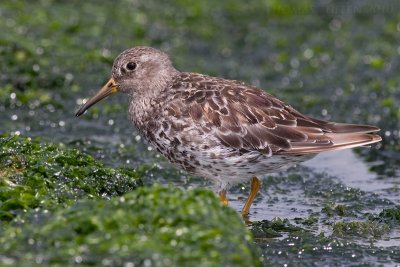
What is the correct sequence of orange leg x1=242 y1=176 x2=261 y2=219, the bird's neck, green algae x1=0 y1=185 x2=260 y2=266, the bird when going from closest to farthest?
green algae x1=0 y1=185 x2=260 y2=266
the bird
the bird's neck
orange leg x1=242 y1=176 x2=261 y2=219

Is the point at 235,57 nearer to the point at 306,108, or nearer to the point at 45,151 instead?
the point at 306,108

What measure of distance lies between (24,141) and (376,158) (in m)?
4.82

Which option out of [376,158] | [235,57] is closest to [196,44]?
[235,57]

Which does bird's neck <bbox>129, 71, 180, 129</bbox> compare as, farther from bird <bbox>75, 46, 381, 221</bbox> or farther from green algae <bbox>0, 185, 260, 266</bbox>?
green algae <bbox>0, 185, 260, 266</bbox>

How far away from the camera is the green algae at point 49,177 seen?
7.41 meters

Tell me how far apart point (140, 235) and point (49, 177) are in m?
2.06

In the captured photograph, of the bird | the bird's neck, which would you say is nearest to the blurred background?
the bird

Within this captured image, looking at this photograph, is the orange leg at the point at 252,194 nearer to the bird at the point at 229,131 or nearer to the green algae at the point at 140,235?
the bird at the point at 229,131

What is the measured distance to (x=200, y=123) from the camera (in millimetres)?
8352

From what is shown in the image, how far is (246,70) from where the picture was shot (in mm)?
13055

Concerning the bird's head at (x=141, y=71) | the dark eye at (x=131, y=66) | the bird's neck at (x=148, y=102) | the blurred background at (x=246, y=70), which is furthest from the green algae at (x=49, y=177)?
the blurred background at (x=246, y=70)

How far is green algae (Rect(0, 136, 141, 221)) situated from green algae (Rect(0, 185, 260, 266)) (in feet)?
2.06

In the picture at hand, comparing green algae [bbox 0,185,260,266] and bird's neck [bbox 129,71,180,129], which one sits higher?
bird's neck [bbox 129,71,180,129]

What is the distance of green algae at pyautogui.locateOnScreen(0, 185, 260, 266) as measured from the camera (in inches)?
237
